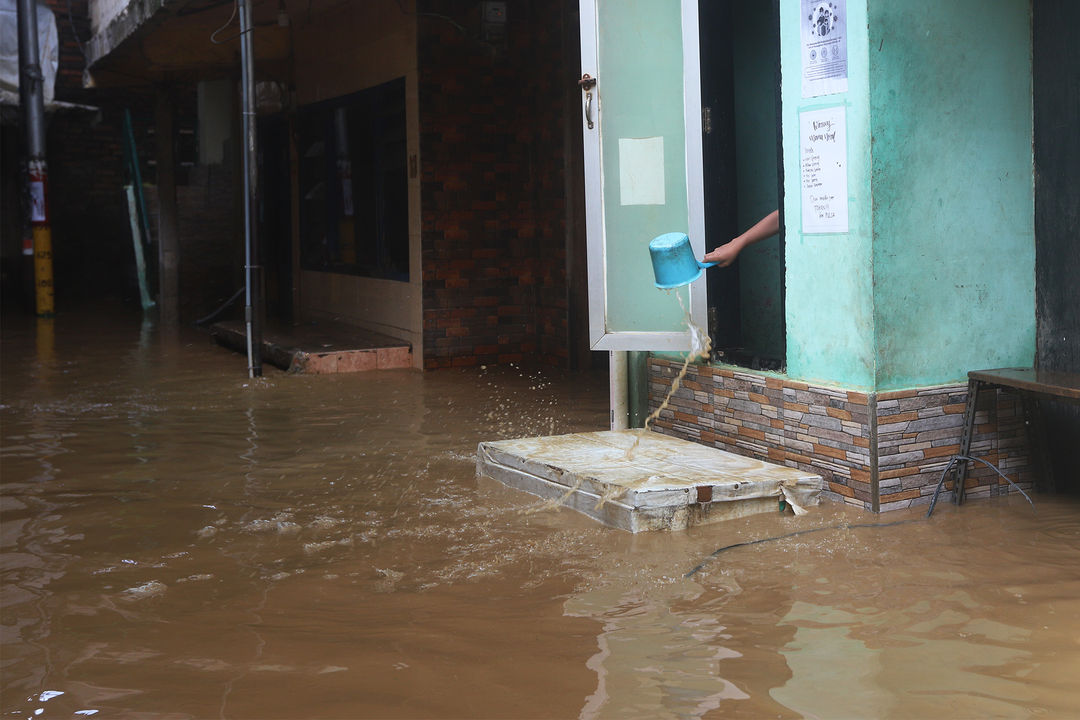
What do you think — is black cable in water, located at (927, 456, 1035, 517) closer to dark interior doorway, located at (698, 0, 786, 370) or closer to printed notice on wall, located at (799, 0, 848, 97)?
dark interior doorway, located at (698, 0, 786, 370)

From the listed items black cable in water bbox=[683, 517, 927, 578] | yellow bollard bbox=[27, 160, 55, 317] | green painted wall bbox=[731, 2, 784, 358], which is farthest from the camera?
yellow bollard bbox=[27, 160, 55, 317]

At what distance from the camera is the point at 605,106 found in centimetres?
530

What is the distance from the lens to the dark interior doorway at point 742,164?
16.6 ft

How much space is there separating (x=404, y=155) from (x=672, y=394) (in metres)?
5.07

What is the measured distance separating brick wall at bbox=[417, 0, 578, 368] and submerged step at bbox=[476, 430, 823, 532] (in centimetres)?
411

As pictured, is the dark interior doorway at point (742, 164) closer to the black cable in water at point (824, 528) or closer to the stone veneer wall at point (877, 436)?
the stone veneer wall at point (877, 436)

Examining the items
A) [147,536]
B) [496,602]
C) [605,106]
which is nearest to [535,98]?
[605,106]

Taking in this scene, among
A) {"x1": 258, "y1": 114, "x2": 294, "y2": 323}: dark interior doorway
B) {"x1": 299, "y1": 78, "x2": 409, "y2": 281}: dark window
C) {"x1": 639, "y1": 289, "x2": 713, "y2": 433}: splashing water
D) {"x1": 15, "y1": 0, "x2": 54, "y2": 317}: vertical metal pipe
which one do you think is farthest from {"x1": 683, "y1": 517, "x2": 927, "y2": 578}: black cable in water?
{"x1": 15, "y1": 0, "x2": 54, "y2": 317}: vertical metal pipe

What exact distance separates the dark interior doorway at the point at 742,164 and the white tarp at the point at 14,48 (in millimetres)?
11561

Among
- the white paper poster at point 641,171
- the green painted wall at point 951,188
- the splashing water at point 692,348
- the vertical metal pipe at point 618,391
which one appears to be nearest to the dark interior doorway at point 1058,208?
the green painted wall at point 951,188

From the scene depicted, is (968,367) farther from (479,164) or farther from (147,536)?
(479,164)

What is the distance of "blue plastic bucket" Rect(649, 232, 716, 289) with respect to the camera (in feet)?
15.5

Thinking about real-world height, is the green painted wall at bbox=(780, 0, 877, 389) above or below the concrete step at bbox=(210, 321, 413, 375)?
above

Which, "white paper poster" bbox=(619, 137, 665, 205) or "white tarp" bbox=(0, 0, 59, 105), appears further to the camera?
"white tarp" bbox=(0, 0, 59, 105)
